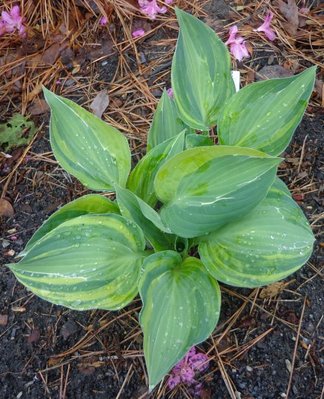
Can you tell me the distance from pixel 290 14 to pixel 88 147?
0.93 meters

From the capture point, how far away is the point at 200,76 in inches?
48.8

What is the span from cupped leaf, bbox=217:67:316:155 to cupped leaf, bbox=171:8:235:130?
69 mm

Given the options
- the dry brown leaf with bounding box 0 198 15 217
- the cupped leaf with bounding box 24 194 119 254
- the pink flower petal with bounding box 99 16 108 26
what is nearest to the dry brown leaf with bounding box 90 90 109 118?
the pink flower petal with bounding box 99 16 108 26

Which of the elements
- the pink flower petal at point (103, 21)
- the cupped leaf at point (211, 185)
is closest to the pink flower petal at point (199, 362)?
the cupped leaf at point (211, 185)

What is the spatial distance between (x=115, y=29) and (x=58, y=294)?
3.51 feet

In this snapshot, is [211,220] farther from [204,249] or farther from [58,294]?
[58,294]

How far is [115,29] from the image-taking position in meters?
1.78

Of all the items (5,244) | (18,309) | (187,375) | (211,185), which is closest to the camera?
(211,185)

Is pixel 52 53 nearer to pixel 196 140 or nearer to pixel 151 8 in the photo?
pixel 151 8

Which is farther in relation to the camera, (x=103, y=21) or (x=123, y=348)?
(x=103, y=21)

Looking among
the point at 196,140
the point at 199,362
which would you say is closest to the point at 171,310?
the point at 199,362

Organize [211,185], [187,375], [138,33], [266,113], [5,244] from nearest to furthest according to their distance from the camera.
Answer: [211,185]
[266,113]
[187,375]
[5,244]
[138,33]

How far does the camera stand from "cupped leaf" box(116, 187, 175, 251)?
3.47 feet

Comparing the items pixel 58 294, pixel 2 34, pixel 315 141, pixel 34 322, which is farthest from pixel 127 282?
pixel 2 34
